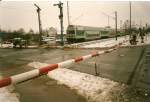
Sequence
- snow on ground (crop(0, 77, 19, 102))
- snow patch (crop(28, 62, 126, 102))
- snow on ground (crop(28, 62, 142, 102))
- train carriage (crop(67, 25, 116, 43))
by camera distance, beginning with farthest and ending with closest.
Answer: train carriage (crop(67, 25, 116, 43)), snow on ground (crop(0, 77, 19, 102)), snow patch (crop(28, 62, 126, 102)), snow on ground (crop(28, 62, 142, 102))

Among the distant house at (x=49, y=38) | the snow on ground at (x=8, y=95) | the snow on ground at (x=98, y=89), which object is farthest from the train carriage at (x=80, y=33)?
the snow on ground at (x=8, y=95)

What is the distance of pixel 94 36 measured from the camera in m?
50.9

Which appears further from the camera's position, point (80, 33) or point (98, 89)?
point (80, 33)

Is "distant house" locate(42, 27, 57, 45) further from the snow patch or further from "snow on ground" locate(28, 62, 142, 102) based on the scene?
"snow on ground" locate(28, 62, 142, 102)

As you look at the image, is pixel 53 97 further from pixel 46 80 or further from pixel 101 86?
pixel 46 80

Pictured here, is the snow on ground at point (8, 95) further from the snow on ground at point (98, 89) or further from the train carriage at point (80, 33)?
the train carriage at point (80, 33)

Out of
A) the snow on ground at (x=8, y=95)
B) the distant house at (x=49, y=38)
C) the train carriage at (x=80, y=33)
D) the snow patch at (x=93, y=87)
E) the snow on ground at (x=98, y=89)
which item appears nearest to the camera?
the snow on ground at (x=98, y=89)

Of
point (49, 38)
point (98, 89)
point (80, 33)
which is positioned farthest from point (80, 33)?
point (98, 89)

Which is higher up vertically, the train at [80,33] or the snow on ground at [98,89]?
the train at [80,33]

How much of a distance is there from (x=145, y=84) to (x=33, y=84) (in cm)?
398

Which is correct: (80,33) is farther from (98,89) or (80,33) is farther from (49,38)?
(98,89)

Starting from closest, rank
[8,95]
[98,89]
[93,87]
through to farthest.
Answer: [8,95] < [98,89] < [93,87]

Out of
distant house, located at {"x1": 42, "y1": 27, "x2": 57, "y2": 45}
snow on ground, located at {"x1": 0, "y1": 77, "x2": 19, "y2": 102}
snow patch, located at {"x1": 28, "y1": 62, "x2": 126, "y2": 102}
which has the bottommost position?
snow on ground, located at {"x1": 0, "y1": 77, "x2": 19, "y2": 102}

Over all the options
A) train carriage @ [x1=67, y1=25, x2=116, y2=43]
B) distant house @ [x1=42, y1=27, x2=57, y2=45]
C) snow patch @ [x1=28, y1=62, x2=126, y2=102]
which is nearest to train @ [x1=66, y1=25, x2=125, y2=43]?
train carriage @ [x1=67, y1=25, x2=116, y2=43]
